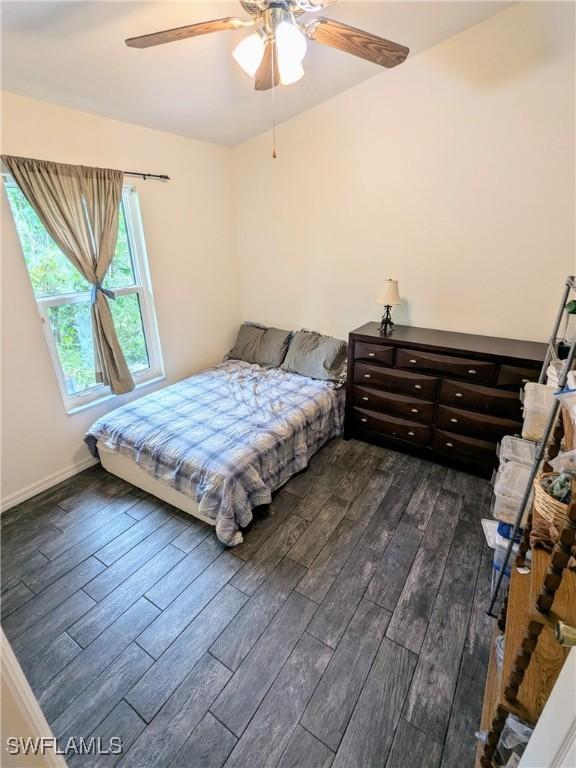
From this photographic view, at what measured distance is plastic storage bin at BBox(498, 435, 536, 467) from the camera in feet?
5.75

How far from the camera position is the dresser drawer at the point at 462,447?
8.06 ft

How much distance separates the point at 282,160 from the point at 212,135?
2.07ft

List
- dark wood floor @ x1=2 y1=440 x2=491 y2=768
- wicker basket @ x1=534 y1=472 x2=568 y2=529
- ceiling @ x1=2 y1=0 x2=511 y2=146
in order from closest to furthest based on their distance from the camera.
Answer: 1. wicker basket @ x1=534 y1=472 x2=568 y2=529
2. dark wood floor @ x1=2 y1=440 x2=491 y2=768
3. ceiling @ x1=2 y1=0 x2=511 y2=146

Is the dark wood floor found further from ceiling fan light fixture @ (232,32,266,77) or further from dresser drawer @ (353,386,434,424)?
ceiling fan light fixture @ (232,32,266,77)

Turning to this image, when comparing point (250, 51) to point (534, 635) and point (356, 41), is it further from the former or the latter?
point (534, 635)

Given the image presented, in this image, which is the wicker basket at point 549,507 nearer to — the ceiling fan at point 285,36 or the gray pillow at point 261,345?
the ceiling fan at point 285,36

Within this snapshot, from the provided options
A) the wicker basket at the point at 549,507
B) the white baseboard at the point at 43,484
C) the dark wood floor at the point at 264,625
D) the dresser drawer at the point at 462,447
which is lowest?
the dark wood floor at the point at 264,625

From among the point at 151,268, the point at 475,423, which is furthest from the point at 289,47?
the point at 475,423

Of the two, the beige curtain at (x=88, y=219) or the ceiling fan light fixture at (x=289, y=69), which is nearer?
the ceiling fan light fixture at (x=289, y=69)

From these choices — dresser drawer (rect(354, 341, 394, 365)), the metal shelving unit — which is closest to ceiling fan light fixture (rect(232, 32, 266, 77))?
the metal shelving unit

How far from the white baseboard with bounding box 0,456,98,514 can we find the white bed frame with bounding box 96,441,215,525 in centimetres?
16

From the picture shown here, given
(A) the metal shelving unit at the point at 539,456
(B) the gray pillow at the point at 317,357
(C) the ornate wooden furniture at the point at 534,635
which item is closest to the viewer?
(C) the ornate wooden furniture at the point at 534,635

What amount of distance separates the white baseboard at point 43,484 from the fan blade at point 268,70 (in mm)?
2730

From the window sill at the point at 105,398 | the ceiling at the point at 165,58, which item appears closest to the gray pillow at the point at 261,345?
the window sill at the point at 105,398
